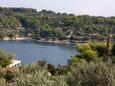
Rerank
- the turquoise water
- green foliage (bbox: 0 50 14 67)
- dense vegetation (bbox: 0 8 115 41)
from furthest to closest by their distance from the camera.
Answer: dense vegetation (bbox: 0 8 115 41)
the turquoise water
green foliage (bbox: 0 50 14 67)

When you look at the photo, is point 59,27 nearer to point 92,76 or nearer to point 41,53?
point 41,53

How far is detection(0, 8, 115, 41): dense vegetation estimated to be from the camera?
3880 inches

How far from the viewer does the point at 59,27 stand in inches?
4365

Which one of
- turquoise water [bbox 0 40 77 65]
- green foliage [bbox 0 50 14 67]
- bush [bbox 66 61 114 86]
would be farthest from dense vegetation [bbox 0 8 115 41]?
bush [bbox 66 61 114 86]

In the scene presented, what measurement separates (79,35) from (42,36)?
10.0 metres

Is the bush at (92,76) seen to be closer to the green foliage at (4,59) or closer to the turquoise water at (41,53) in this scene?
the green foliage at (4,59)

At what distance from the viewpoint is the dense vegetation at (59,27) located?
98562 millimetres

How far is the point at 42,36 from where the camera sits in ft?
335

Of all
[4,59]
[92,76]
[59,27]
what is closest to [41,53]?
[4,59]

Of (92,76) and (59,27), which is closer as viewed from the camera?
(92,76)

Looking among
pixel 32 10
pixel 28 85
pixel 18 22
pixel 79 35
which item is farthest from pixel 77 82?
pixel 32 10

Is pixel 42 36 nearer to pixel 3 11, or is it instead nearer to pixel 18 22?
pixel 18 22

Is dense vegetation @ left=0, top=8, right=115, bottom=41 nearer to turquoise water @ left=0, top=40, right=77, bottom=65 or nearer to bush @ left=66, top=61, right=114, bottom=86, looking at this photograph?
turquoise water @ left=0, top=40, right=77, bottom=65

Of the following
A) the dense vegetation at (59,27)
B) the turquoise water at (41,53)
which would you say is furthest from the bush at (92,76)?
the dense vegetation at (59,27)
